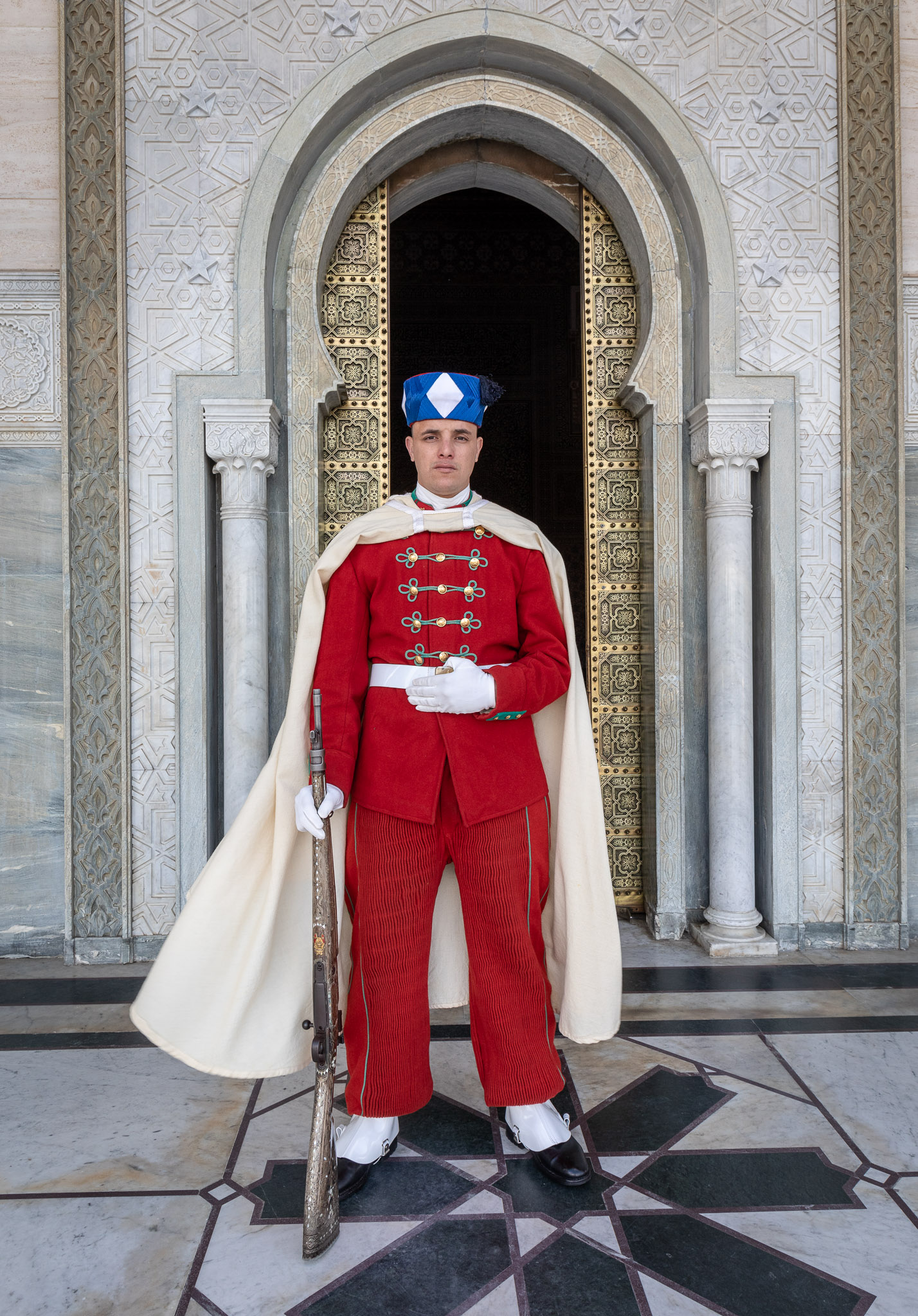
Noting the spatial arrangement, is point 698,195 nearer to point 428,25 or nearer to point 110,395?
point 428,25

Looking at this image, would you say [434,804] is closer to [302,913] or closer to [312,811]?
[312,811]

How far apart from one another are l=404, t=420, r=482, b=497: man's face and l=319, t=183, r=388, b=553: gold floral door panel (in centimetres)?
179

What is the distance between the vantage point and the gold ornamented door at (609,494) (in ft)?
13.2

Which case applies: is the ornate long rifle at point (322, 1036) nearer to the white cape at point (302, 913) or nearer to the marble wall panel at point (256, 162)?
the white cape at point (302, 913)

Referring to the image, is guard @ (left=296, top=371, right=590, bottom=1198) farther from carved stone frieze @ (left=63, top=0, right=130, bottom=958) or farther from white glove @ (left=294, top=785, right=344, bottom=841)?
carved stone frieze @ (left=63, top=0, right=130, bottom=958)

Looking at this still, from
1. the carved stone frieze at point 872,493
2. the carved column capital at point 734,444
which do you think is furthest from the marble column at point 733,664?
the carved stone frieze at point 872,493

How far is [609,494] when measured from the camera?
4078 millimetres

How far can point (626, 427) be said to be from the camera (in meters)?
4.09

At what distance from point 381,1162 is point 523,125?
13.2 feet

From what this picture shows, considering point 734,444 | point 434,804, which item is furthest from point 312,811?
point 734,444

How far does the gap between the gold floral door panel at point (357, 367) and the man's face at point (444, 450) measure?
1789 millimetres

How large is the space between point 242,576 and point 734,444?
A: 81.4 inches

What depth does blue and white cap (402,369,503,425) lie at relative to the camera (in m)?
2.15

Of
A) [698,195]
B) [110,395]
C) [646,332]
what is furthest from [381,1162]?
[698,195]
